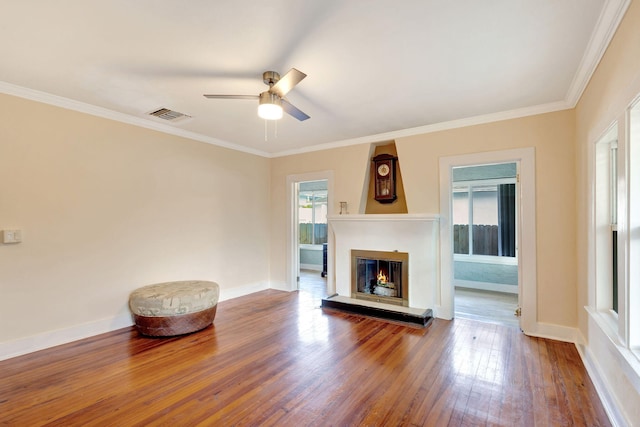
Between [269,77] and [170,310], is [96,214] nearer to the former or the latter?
[170,310]

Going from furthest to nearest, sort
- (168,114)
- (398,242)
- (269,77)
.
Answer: (398,242)
(168,114)
(269,77)

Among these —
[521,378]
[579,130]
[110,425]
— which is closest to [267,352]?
[110,425]

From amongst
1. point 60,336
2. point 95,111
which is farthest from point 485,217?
point 60,336

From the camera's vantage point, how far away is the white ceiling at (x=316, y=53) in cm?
185

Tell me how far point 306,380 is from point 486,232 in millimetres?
4842

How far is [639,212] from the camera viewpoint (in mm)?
1736

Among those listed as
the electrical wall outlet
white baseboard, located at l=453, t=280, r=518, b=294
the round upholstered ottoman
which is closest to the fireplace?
the round upholstered ottoman

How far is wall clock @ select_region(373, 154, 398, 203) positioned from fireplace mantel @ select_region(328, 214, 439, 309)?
0.44 metres

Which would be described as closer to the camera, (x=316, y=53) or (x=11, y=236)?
(x=316, y=53)

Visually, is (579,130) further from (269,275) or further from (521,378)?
(269,275)

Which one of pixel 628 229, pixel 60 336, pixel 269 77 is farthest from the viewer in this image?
pixel 60 336

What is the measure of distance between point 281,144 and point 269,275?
7.89 ft

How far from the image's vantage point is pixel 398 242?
4258mm

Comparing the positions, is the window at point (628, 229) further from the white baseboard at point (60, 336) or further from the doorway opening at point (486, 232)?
the white baseboard at point (60, 336)
